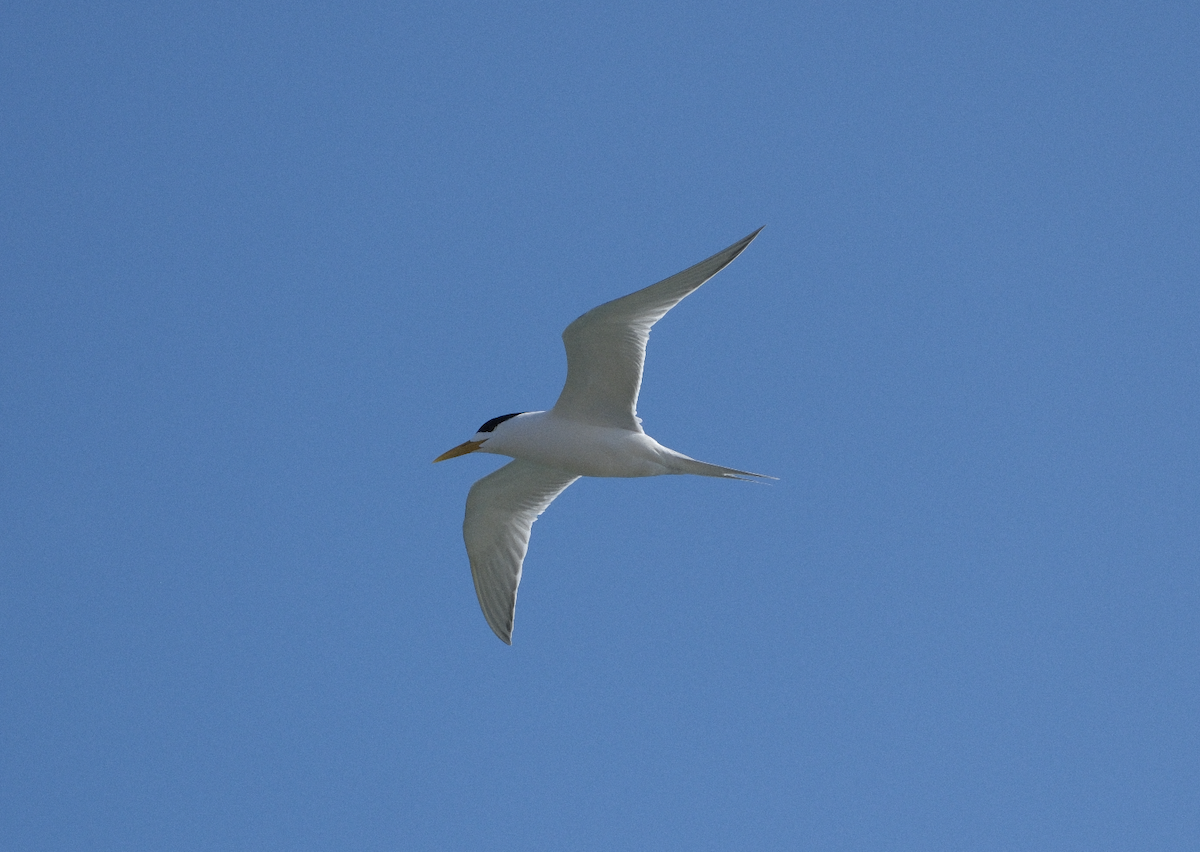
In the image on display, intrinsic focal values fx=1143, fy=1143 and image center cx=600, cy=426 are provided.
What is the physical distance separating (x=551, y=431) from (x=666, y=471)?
0.99 m

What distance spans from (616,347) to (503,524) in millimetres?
2577

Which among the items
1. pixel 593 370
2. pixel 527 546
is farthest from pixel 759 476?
pixel 527 546

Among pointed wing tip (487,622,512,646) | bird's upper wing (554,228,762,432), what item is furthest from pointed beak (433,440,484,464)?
pointed wing tip (487,622,512,646)

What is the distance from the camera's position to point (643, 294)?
8.30 m

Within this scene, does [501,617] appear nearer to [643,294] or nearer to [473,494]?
[473,494]

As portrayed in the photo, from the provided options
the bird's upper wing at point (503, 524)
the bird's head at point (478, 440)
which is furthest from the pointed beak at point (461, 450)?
the bird's upper wing at point (503, 524)

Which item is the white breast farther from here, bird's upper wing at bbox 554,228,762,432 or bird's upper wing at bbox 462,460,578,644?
bird's upper wing at bbox 462,460,578,644

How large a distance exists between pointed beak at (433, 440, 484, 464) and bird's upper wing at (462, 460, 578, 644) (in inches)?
19.3

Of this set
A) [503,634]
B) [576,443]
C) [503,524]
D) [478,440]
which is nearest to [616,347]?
[576,443]

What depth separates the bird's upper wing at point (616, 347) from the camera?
820 centimetres

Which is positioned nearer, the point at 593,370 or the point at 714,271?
the point at 714,271

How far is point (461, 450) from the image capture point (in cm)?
995

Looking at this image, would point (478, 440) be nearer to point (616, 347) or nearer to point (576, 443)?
point (576, 443)

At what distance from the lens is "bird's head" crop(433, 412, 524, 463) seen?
31.8 feet
